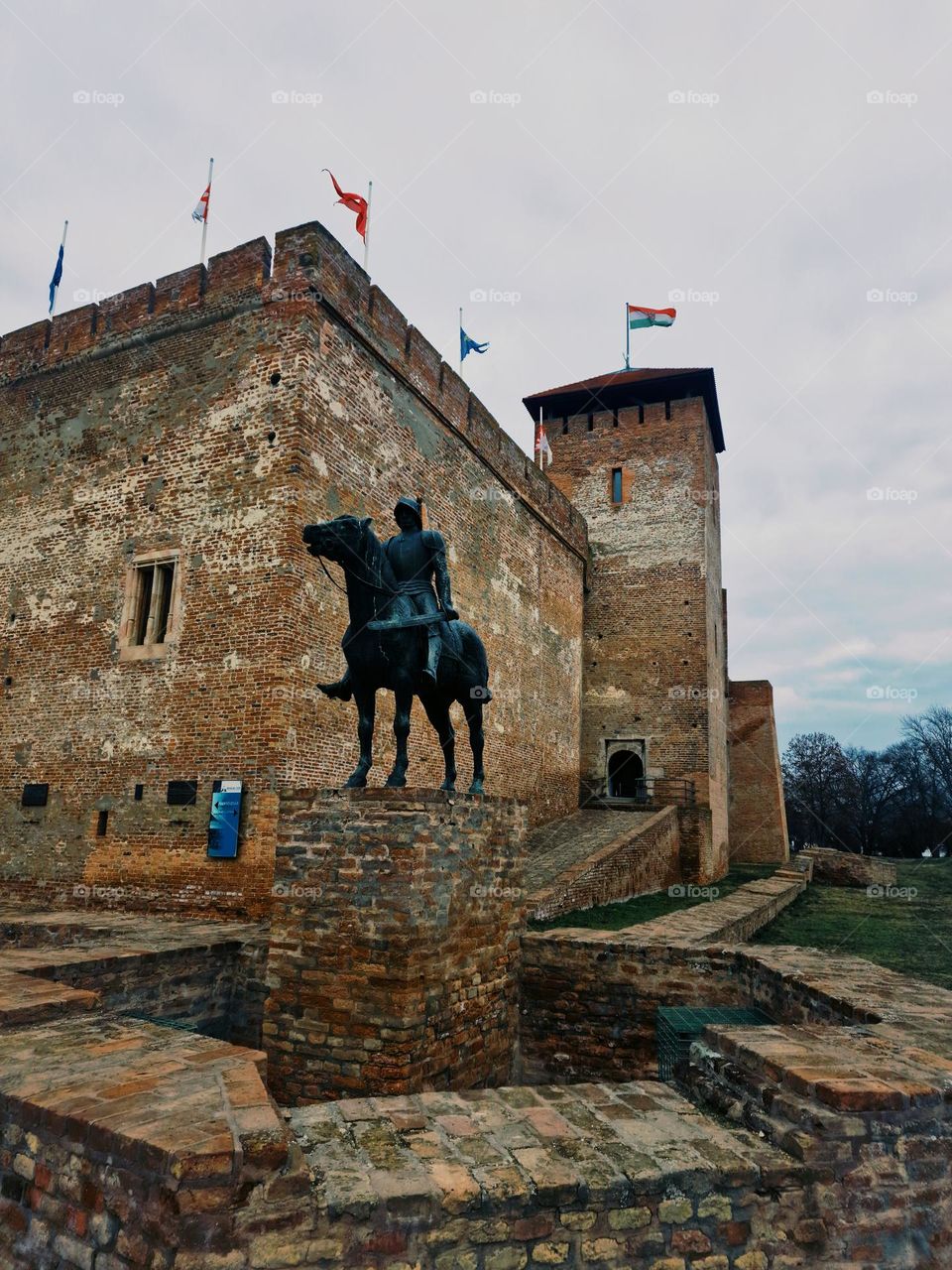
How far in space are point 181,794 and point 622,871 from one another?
7.58 meters

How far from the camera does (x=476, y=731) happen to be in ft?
24.4

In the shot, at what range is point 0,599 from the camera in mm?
11555

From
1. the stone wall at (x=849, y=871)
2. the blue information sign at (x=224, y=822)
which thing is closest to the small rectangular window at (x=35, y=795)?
the blue information sign at (x=224, y=822)

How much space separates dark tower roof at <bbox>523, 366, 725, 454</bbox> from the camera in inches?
808

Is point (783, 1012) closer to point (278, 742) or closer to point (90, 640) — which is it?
point (278, 742)

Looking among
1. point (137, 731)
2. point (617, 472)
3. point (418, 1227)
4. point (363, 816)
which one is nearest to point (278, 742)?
point (137, 731)

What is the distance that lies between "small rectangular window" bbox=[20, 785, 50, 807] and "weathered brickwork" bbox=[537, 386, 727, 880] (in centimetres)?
1261
